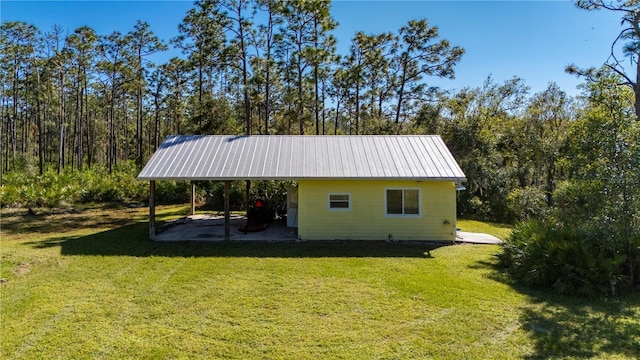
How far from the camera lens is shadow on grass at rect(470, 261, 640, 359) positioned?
5.02 meters

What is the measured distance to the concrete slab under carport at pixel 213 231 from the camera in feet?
38.9

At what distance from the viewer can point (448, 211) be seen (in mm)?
11555

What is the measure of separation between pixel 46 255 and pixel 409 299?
9456mm

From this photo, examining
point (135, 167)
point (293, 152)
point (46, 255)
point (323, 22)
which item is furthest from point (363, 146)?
point (135, 167)

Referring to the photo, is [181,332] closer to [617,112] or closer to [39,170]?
[617,112]

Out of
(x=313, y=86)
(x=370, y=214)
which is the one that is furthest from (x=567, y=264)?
(x=313, y=86)

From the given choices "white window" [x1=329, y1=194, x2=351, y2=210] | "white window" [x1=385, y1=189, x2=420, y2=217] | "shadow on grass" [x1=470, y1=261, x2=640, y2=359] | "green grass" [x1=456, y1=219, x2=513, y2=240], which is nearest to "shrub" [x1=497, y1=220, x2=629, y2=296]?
"shadow on grass" [x1=470, y1=261, x2=640, y2=359]

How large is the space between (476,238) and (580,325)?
22.4ft

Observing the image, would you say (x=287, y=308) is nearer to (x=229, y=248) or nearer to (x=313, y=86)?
(x=229, y=248)

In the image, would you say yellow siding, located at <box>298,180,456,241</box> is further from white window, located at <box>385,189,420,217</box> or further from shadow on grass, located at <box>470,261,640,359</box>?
shadow on grass, located at <box>470,261,640,359</box>

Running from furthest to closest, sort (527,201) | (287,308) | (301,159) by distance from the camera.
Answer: (527,201)
(301,159)
(287,308)

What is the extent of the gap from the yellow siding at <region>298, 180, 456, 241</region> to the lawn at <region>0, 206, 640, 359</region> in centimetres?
130

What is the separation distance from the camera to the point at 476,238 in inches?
493

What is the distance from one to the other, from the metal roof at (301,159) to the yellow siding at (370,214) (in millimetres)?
488
